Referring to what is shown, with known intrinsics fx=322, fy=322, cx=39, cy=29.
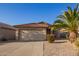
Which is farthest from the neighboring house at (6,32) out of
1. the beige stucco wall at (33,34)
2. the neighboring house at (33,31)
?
the beige stucco wall at (33,34)

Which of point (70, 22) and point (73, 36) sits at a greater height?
point (70, 22)

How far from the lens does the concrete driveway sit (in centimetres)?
1259

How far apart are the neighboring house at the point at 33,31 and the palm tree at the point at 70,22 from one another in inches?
20.5

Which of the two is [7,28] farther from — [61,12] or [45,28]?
[61,12]

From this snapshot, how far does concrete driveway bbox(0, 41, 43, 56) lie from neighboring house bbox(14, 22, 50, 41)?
33cm

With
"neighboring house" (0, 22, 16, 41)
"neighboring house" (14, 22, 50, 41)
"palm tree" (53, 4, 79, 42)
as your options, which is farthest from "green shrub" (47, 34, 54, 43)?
"neighboring house" (0, 22, 16, 41)

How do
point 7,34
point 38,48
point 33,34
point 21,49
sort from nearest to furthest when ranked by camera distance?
point 21,49 < point 38,48 < point 33,34 < point 7,34

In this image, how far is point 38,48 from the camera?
13.1m

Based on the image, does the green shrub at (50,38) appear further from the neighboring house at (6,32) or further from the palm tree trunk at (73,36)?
the neighboring house at (6,32)

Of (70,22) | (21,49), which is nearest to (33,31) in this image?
(21,49)

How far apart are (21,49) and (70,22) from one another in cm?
291

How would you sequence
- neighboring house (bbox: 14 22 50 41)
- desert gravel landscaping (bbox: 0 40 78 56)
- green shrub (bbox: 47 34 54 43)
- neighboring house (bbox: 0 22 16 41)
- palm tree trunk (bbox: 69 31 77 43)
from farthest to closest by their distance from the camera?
palm tree trunk (bbox: 69 31 77 43), neighboring house (bbox: 0 22 16 41), neighboring house (bbox: 14 22 50 41), green shrub (bbox: 47 34 54 43), desert gravel landscaping (bbox: 0 40 78 56)

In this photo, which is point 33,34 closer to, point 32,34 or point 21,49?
point 32,34

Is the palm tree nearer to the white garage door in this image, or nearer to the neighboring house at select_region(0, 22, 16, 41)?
the white garage door
